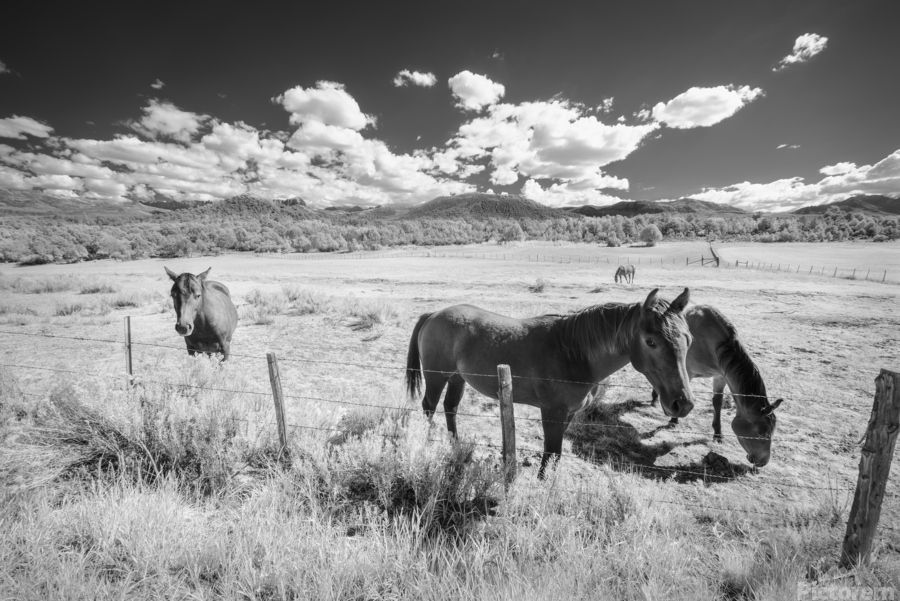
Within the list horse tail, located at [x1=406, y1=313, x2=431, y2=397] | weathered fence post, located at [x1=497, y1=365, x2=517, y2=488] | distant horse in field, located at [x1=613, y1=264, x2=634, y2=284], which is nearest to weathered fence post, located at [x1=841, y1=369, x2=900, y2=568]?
weathered fence post, located at [x1=497, y1=365, x2=517, y2=488]

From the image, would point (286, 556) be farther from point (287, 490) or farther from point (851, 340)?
point (851, 340)

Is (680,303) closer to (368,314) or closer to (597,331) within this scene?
(597,331)

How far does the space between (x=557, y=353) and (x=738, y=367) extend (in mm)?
2685

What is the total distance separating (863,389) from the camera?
6684 millimetres

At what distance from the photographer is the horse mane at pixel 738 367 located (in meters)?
4.32

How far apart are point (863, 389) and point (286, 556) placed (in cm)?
1010

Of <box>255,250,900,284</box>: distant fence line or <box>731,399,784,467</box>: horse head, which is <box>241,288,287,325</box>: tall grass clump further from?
<box>255,250,900,284</box>: distant fence line

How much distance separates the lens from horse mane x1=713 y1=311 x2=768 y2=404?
432cm

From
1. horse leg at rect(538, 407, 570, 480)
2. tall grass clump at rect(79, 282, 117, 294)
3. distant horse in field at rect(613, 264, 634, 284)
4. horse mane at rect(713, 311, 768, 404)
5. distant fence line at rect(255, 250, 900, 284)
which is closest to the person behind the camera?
horse leg at rect(538, 407, 570, 480)

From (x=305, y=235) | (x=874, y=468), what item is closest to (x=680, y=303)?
(x=874, y=468)

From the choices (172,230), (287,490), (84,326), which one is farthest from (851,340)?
(172,230)

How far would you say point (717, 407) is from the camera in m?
5.24

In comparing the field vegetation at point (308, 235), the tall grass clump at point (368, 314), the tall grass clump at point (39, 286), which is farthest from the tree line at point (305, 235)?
the tall grass clump at point (368, 314)

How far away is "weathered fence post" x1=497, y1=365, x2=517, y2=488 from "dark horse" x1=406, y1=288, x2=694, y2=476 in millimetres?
670
